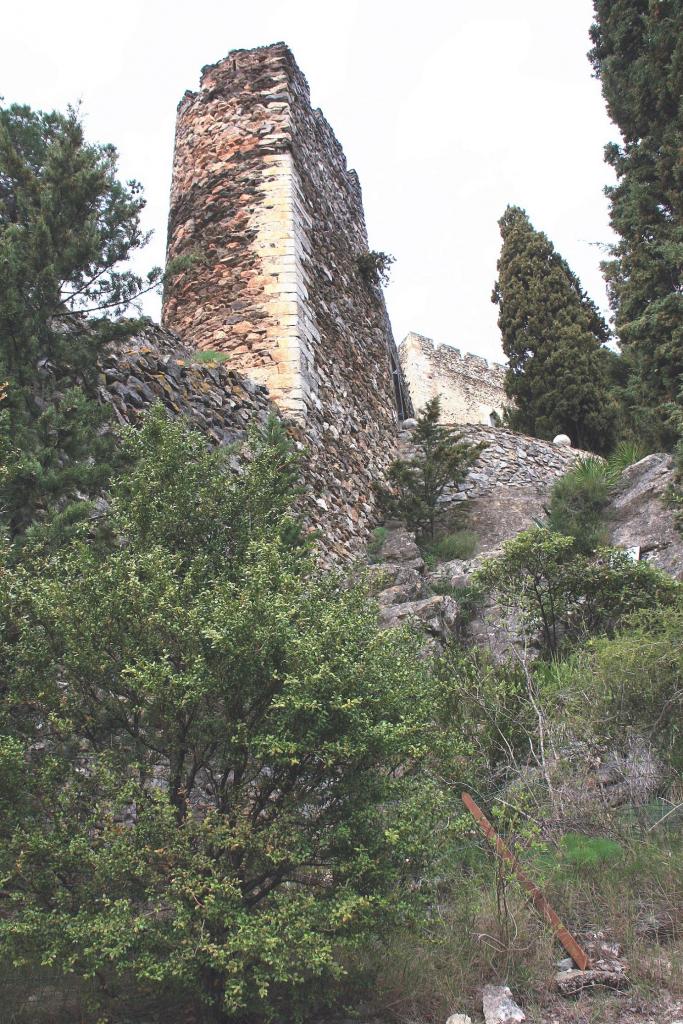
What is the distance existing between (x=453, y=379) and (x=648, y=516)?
54.0ft

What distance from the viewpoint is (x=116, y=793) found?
3.05 m

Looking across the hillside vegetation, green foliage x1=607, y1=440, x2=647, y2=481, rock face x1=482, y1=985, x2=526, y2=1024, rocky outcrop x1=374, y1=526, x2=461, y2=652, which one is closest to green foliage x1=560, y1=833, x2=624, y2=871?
the hillside vegetation

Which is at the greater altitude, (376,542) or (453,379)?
(453,379)

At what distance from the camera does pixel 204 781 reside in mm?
3432

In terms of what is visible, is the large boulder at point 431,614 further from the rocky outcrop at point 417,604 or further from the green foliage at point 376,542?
the green foliage at point 376,542

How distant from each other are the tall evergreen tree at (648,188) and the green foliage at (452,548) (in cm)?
255

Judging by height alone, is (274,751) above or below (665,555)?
below

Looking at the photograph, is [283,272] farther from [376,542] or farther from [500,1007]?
[500,1007]

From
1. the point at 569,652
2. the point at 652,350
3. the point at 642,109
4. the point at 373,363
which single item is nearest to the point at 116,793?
the point at 569,652

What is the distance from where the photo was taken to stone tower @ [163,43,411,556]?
9.85 metres

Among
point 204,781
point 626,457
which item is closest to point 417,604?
point 204,781

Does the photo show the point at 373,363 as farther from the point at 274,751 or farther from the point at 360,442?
the point at 274,751

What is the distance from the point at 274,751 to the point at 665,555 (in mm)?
6455

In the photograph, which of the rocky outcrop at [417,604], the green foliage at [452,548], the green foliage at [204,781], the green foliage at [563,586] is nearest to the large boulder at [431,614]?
the rocky outcrop at [417,604]
